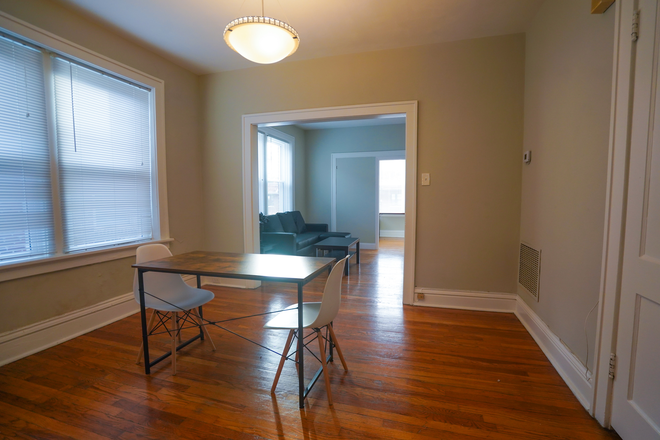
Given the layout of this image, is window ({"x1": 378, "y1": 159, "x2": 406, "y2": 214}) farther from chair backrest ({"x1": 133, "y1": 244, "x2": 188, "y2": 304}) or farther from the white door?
the white door

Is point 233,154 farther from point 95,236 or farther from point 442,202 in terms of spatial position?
point 442,202

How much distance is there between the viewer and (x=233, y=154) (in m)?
3.91

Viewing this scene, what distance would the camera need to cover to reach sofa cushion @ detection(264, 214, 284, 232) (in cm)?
530

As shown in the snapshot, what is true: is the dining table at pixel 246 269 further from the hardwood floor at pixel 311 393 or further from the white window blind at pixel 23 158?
the white window blind at pixel 23 158

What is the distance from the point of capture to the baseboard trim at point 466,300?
10.2 ft

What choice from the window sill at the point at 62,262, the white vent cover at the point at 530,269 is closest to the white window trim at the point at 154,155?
the window sill at the point at 62,262

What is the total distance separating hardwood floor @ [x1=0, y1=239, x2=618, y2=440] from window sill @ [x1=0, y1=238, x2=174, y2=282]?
0.61 metres

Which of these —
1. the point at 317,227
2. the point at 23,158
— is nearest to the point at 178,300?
the point at 23,158

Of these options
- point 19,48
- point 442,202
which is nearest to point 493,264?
point 442,202

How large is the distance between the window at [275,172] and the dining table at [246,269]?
3579 mm

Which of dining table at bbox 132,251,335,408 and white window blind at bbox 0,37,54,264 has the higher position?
white window blind at bbox 0,37,54,264

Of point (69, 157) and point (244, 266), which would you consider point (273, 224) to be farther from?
point (244, 266)

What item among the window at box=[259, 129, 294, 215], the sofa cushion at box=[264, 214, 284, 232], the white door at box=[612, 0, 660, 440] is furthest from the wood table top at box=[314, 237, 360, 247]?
the white door at box=[612, 0, 660, 440]

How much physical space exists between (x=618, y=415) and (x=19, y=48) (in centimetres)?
434
